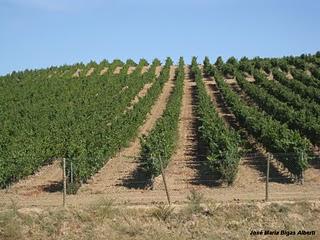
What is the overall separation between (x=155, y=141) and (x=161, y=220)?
12.6 meters

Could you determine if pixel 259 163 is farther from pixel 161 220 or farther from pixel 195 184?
pixel 161 220

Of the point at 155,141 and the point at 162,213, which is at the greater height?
the point at 155,141

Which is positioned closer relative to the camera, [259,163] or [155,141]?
[155,141]

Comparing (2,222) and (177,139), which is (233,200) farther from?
(177,139)

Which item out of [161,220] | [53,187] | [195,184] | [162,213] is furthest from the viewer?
[53,187]

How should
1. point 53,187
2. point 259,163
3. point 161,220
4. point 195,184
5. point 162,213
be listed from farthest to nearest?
1. point 259,163
2. point 53,187
3. point 195,184
4. point 162,213
5. point 161,220

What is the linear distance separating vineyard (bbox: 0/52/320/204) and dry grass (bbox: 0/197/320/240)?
82.0 inches

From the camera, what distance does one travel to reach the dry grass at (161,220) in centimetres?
1645

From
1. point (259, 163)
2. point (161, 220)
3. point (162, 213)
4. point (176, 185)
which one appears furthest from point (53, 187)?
point (259, 163)

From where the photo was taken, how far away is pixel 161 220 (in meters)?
17.7

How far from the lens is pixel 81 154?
28.2m

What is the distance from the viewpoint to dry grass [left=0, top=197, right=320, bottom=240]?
16453 mm

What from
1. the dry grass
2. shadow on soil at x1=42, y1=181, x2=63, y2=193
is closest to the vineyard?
shadow on soil at x1=42, y1=181, x2=63, y2=193

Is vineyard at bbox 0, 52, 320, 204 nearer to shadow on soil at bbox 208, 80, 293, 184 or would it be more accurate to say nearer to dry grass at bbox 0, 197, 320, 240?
shadow on soil at bbox 208, 80, 293, 184
